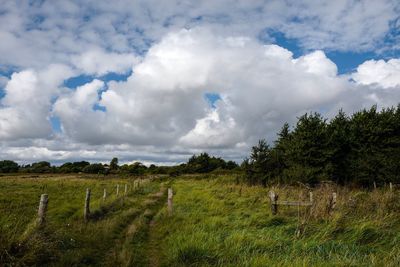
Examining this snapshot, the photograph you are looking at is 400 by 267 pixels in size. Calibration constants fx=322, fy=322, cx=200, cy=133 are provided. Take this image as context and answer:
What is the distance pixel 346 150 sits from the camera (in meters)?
33.1

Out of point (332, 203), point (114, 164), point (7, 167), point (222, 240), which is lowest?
point (222, 240)

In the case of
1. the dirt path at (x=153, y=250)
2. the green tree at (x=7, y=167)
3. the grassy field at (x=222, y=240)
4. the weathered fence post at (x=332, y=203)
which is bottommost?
the dirt path at (x=153, y=250)

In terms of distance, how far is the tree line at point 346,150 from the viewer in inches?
1172

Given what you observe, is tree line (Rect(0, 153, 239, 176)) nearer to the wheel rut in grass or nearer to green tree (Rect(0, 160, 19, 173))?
green tree (Rect(0, 160, 19, 173))

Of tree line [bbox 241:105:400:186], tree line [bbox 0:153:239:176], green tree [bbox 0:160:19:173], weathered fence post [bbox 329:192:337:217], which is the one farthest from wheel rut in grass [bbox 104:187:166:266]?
green tree [bbox 0:160:19:173]

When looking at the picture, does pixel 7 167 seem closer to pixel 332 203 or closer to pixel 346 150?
pixel 346 150

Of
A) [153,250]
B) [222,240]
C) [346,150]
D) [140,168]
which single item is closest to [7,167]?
[140,168]

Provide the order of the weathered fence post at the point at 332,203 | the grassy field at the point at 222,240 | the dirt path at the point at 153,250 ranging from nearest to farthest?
the grassy field at the point at 222,240
the dirt path at the point at 153,250
the weathered fence post at the point at 332,203

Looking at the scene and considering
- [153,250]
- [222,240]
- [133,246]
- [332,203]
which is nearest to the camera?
[222,240]

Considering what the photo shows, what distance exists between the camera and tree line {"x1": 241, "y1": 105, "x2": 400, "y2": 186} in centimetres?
2978

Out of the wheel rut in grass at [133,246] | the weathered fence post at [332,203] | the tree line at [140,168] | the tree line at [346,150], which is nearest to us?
the wheel rut in grass at [133,246]

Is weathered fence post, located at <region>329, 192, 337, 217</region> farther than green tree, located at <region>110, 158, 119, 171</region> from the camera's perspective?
No

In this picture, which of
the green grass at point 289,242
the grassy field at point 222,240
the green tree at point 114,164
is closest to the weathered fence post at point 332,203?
the grassy field at point 222,240

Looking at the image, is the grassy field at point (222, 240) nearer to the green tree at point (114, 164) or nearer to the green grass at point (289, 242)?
the green grass at point (289, 242)
